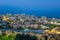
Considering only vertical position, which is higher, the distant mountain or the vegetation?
the distant mountain

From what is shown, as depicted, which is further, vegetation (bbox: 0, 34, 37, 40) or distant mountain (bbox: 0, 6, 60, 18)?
distant mountain (bbox: 0, 6, 60, 18)

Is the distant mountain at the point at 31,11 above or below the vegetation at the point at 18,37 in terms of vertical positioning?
above

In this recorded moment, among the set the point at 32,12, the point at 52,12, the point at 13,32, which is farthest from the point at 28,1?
the point at 13,32

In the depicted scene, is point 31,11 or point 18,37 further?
point 31,11

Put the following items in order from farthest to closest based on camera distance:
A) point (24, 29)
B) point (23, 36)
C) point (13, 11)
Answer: point (13, 11), point (24, 29), point (23, 36)

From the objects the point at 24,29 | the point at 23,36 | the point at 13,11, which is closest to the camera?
the point at 23,36

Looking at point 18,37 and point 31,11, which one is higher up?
A: point 31,11

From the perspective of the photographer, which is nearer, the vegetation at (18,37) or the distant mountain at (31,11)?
the vegetation at (18,37)

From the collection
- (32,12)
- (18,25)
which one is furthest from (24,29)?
(32,12)

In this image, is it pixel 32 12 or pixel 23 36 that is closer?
Result: pixel 23 36

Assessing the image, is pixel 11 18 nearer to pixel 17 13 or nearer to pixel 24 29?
pixel 17 13

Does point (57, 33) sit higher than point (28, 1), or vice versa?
point (28, 1)
